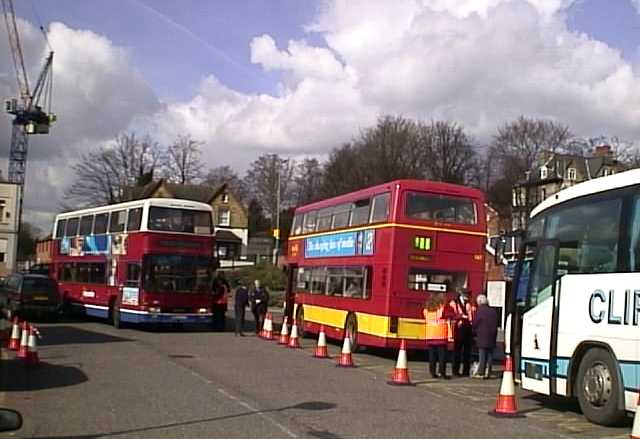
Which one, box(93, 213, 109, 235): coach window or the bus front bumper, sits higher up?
box(93, 213, 109, 235): coach window

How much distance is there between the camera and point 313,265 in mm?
25953

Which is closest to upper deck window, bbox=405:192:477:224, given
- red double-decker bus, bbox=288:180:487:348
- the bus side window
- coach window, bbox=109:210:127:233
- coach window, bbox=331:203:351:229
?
red double-decker bus, bbox=288:180:487:348

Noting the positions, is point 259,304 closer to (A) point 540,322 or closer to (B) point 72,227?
(B) point 72,227

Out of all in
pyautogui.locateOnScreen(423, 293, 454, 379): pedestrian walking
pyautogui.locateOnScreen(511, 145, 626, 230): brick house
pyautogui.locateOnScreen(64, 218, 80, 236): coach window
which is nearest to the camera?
pyautogui.locateOnScreen(423, 293, 454, 379): pedestrian walking

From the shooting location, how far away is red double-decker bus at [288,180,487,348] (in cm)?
2000

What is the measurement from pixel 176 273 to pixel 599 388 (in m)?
18.1

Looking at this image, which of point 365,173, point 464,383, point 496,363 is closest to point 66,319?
point 496,363

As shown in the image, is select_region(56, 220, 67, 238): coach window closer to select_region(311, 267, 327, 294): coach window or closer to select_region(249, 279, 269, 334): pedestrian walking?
select_region(249, 279, 269, 334): pedestrian walking

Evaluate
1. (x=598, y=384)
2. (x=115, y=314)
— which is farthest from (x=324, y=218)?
(x=598, y=384)

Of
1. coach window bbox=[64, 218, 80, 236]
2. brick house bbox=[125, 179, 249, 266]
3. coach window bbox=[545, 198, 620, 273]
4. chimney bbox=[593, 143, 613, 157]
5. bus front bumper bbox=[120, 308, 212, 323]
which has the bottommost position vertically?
bus front bumper bbox=[120, 308, 212, 323]

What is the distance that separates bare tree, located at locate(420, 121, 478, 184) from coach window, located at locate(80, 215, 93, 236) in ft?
140

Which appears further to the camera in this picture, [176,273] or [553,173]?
[553,173]

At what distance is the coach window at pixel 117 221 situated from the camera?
95.8 ft

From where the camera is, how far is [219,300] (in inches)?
1151
